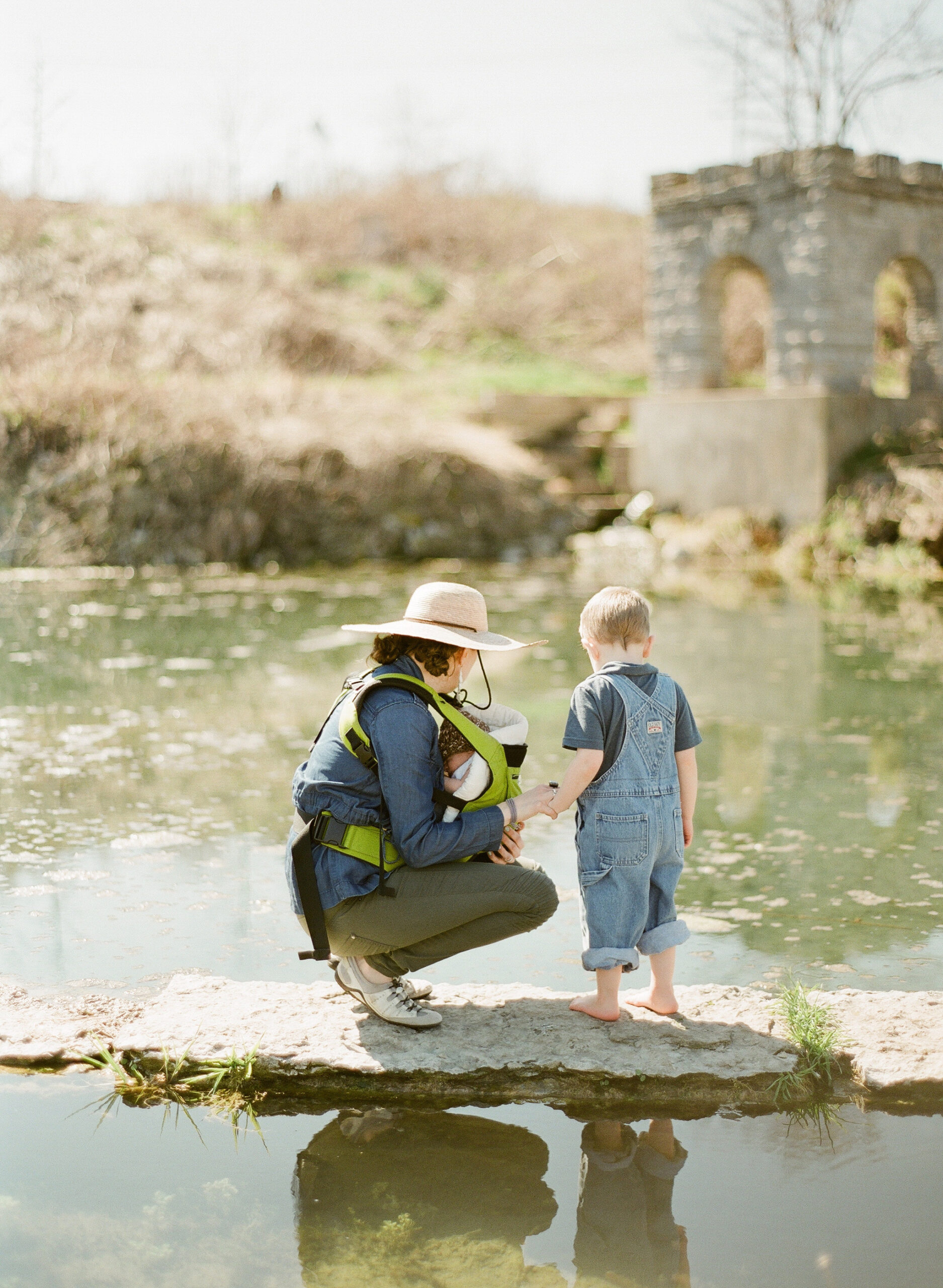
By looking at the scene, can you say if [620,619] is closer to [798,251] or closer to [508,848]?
[508,848]

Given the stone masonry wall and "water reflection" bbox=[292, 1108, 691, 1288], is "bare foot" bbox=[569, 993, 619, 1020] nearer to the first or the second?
"water reflection" bbox=[292, 1108, 691, 1288]

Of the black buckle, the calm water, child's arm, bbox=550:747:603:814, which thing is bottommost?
the calm water

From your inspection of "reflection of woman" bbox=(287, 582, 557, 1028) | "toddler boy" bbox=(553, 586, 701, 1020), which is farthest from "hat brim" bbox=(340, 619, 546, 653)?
"toddler boy" bbox=(553, 586, 701, 1020)

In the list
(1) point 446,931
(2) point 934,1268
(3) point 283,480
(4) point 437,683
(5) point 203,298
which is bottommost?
(2) point 934,1268

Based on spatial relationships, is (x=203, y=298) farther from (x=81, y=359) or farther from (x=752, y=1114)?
(x=752, y=1114)

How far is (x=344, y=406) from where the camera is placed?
760 inches

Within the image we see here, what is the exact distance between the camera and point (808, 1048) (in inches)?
136

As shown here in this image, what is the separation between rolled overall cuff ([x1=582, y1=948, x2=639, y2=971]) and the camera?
351 cm

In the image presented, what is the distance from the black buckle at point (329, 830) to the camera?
11.3 feet

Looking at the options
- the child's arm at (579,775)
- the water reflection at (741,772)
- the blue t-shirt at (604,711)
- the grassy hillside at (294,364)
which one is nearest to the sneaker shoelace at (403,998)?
the child's arm at (579,775)

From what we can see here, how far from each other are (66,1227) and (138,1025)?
0.81 meters

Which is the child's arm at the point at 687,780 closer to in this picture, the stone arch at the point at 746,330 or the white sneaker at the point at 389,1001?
the white sneaker at the point at 389,1001

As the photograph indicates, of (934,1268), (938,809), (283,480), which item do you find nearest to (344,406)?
(283,480)

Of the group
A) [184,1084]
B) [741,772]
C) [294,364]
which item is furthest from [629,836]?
[294,364]
